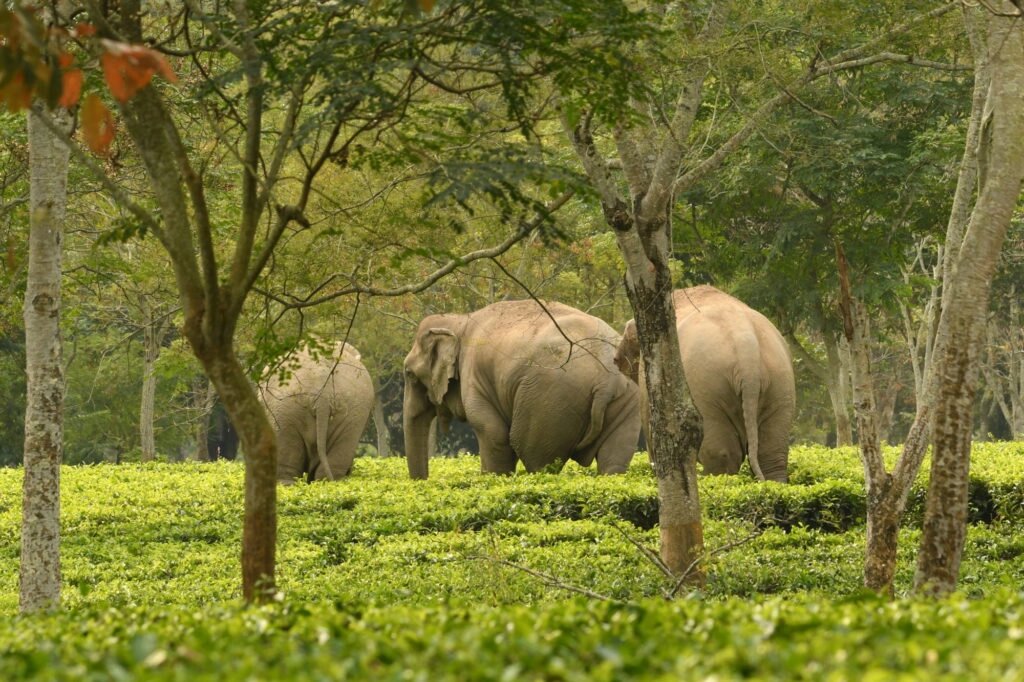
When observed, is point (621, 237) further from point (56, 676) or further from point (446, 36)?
point (56, 676)

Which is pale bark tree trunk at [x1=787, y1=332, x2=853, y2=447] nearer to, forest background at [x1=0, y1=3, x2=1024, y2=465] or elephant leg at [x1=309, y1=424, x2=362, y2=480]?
forest background at [x1=0, y1=3, x2=1024, y2=465]

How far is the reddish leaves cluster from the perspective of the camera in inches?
194

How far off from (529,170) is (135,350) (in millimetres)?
28939

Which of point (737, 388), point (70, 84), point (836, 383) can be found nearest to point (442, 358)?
point (737, 388)

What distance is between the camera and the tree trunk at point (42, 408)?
32.0 feet

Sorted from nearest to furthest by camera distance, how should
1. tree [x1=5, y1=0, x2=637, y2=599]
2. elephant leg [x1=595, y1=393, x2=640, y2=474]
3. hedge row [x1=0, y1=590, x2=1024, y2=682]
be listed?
hedge row [x1=0, y1=590, x2=1024, y2=682] < tree [x1=5, y1=0, x2=637, y2=599] < elephant leg [x1=595, y1=393, x2=640, y2=474]

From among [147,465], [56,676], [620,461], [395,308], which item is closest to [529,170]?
[56,676]

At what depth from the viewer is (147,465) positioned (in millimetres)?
23938

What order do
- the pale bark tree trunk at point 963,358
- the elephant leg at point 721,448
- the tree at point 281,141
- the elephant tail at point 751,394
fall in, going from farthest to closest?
the elephant leg at point 721,448 < the elephant tail at point 751,394 < the pale bark tree trunk at point 963,358 < the tree at point 281,141

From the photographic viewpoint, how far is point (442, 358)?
1969 centimetres

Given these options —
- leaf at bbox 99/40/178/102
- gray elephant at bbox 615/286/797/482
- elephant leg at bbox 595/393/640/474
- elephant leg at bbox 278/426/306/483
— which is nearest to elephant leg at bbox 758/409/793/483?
gray elephant at bbox 615/286/797/482

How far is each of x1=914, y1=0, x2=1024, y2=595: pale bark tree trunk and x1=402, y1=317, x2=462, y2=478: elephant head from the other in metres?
11.5

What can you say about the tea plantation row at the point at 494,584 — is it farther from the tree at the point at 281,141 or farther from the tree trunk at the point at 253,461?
the tree at the point at 281,141

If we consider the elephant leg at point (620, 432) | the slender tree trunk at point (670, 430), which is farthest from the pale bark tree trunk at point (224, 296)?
the elephant leg at point (620, 432)
